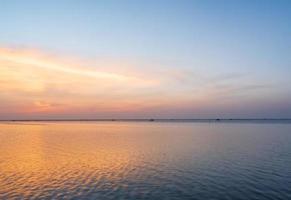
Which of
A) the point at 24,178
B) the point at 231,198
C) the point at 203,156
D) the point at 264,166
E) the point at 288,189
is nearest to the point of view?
the point at 231,198

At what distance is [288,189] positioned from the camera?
33.2 m

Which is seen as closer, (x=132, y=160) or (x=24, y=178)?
(x=24, y=178)

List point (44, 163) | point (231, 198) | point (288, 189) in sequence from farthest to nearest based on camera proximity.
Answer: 1. point (44, 163)
2. point (288, 189)
3. point (231, 198)

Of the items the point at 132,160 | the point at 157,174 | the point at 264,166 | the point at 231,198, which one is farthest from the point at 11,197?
the point at 264,166

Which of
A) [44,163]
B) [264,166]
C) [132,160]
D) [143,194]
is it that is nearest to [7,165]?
[44,163]

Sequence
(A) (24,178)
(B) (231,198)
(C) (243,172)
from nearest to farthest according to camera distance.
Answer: (B) (231,198) < (A) (24,178) < (C) (243,172)

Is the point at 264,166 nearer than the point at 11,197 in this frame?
No

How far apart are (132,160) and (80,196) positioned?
79.9 feet

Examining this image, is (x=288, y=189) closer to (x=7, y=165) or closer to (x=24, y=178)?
(x=24, y=178)

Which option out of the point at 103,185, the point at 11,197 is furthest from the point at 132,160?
the point at 11,197

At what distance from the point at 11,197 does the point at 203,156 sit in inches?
1480

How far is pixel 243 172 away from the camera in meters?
43.0

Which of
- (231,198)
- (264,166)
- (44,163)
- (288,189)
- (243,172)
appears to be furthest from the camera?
(44,163)

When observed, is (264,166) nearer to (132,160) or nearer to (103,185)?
(132,160)
